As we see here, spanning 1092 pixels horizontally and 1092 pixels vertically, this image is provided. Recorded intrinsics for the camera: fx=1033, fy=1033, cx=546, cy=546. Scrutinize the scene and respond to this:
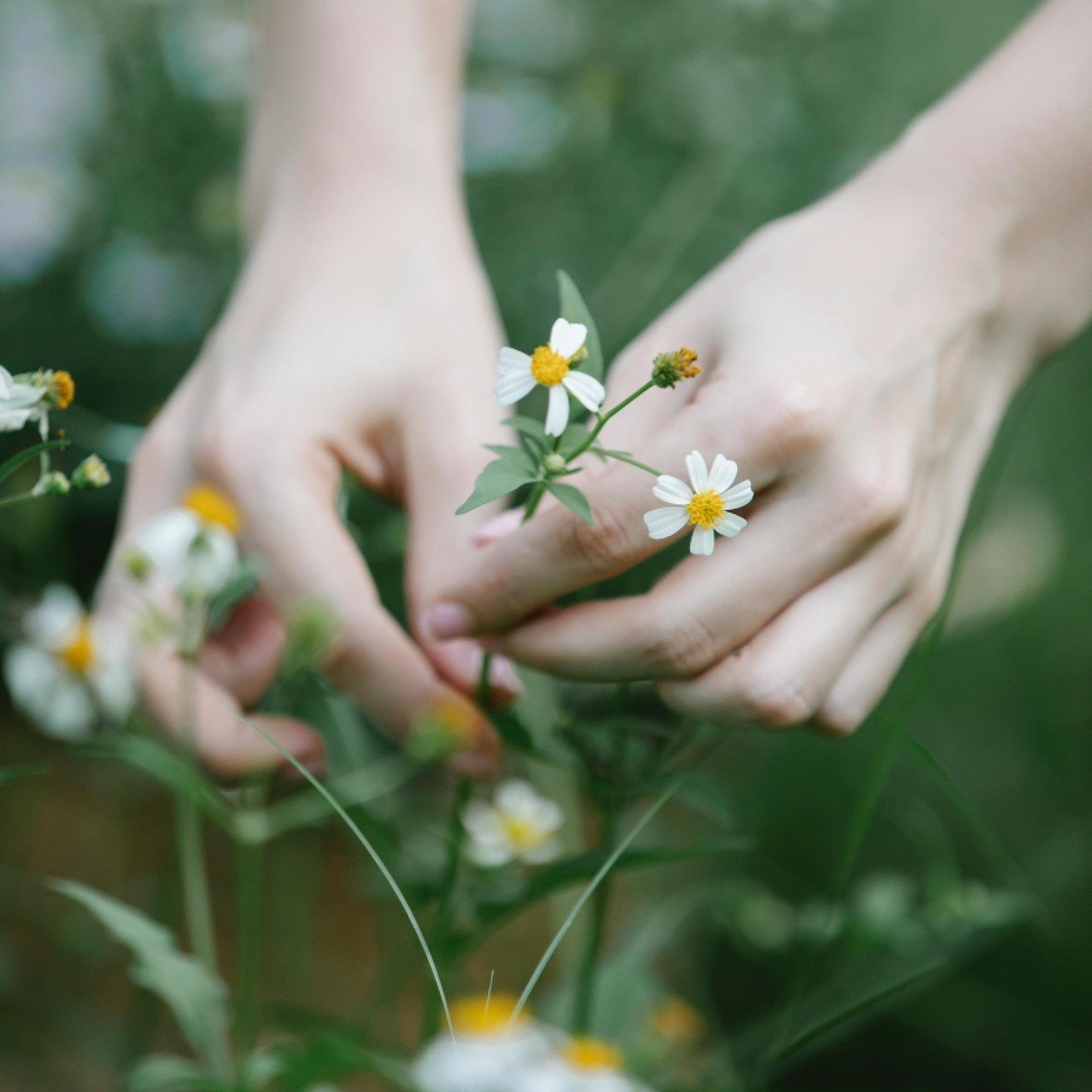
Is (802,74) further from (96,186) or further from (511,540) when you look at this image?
(511,540)

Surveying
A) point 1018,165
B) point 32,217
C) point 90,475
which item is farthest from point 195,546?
point 32,217

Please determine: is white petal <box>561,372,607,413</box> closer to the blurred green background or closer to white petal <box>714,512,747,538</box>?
white petal <box>714,512,747,538</box>

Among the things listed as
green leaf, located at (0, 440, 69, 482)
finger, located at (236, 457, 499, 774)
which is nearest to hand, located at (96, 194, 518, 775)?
finger, located at (236, 457, 499, 774)

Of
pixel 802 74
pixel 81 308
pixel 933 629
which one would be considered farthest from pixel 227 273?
pixel 933 629

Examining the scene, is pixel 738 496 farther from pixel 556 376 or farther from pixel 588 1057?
pixel 588 1057

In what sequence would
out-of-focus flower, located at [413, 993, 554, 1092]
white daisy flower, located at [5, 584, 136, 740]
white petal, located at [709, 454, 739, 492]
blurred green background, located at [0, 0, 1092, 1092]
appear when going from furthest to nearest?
blurred green background, located at [0, 0, 1092, 1092]
white daisy flower, located at [5, 584, 136, 740]
white petal, located at [709, 454, 739, 492]
out-of-focus flower, located at [413, 993, 554, 1092]

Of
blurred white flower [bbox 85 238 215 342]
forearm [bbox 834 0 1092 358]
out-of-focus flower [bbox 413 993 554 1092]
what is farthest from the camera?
blurred white flower [bbox 85 238 215 342]

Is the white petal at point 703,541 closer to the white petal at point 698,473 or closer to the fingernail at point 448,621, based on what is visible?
the white petal at point 698,473
